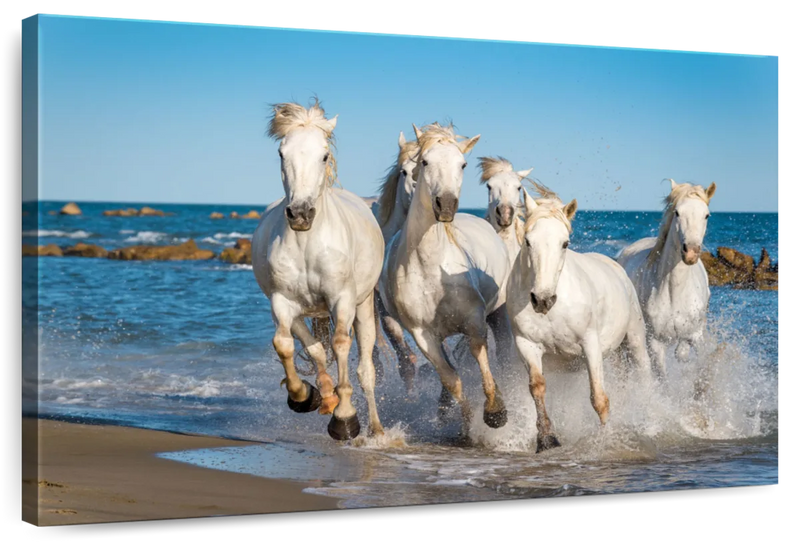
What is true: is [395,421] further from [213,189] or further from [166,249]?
[166,249]

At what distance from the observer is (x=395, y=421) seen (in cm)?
773

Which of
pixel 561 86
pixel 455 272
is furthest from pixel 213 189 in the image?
pixel 561 86

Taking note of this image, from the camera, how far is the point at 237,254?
13195 mm

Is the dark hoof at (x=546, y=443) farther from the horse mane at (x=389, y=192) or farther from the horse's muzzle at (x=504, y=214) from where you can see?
the horse mane at (x=389, y=192)

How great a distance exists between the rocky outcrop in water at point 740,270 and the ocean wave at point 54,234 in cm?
377

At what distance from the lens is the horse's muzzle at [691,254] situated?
292 inches

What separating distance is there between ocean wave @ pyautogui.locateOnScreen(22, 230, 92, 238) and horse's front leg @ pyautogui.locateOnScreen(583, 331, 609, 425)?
2.71 metres

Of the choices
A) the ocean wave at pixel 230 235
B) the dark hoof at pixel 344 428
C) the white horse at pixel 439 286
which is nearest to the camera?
the dark hoof at pixel 344 428

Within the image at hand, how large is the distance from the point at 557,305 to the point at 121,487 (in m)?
2.45

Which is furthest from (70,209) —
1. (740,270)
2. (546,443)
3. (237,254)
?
(237,254)

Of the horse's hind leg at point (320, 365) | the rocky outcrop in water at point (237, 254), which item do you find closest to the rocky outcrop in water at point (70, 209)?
the horse's hind leg at point (320, 365)

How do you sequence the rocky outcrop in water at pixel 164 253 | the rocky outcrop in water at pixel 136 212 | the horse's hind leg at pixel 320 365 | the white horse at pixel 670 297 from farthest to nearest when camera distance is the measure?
the rocky outcrop in water at pixel 164 253 → the white horse at pixel 670 297 → the rocky outcrop in water at pixel 136 212 → the horse's hind leg at pixel 320 365

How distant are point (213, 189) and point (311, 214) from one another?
1.24 meters

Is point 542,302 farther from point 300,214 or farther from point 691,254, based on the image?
point 691,254
